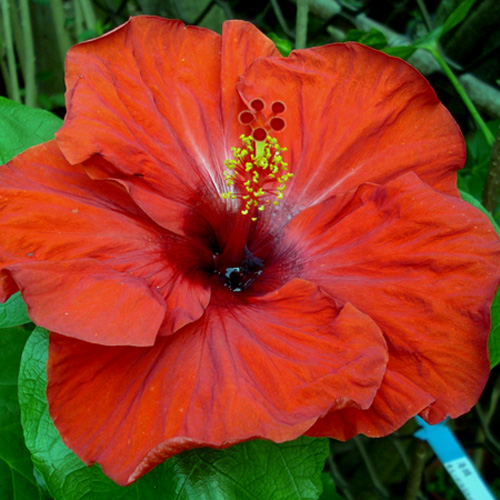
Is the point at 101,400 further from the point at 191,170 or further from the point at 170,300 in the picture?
the point at 191,170

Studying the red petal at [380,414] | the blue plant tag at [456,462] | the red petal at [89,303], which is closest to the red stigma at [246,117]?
the red petal at [89,303]

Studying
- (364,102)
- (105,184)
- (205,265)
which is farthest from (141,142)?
(364,102)

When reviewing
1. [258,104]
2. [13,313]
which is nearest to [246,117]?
[258,104]

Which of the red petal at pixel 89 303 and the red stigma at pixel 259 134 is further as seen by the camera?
the red stigma at pixel 259 134

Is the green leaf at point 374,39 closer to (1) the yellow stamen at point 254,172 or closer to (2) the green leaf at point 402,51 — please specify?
(2) the green leaf at point 402,51

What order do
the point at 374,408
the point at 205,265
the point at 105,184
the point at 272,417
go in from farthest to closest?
1. the point at 205,265
2. the point at 105,184
3. the point at 374,408
4. the point at 272,417

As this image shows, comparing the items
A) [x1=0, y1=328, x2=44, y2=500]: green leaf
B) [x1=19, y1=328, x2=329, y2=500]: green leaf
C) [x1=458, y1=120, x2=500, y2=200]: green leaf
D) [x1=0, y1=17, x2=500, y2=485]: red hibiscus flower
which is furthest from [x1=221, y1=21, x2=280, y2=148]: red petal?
[x1=458, y1=120, x2=500, y2=200]: green leaf

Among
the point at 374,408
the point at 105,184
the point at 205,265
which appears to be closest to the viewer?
the point at 374,408

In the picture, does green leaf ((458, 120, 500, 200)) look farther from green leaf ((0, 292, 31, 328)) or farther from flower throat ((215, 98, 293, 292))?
green leaf ((0, 292, 31, 328))
